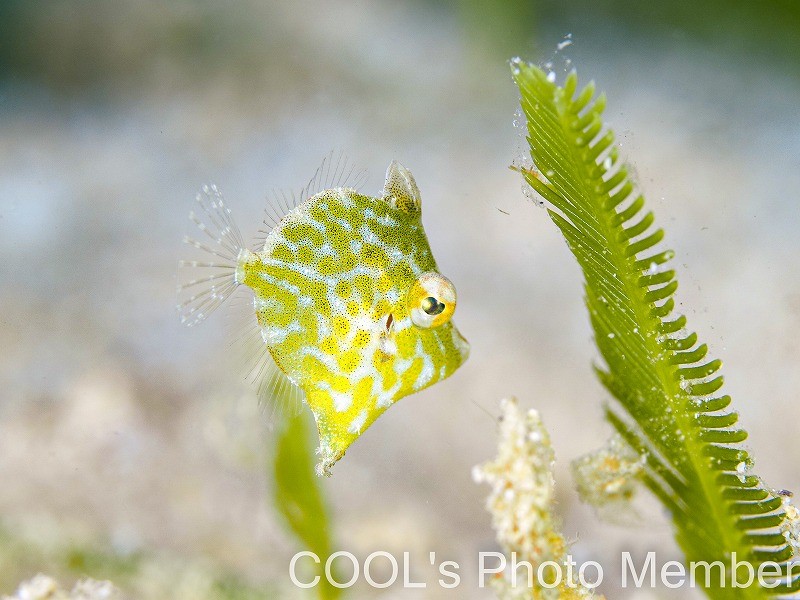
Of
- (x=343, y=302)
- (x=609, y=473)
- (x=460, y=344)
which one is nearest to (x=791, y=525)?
(x=609, y=473)

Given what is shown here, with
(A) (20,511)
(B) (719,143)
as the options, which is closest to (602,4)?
(B) (719,143)

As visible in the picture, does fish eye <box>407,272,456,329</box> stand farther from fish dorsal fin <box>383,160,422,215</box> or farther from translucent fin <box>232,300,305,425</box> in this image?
translucent fin <box>232,300,305,425</box>

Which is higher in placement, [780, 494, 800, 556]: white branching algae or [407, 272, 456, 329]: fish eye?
[407, 272, 456, 329]: fish eye

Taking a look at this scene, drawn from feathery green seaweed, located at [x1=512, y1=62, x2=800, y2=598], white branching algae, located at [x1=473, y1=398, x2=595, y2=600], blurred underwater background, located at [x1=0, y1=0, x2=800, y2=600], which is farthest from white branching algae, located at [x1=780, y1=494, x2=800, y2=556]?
white branching algae, located at [x1=473, y1=398, x2=595, y2=600]

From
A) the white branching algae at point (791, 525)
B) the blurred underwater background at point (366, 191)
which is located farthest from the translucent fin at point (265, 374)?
the white branching algae at point (791, 525)

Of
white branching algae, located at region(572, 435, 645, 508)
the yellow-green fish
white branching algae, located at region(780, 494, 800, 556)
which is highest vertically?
the yellow-green fish

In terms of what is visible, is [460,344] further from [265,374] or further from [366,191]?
[366,191]

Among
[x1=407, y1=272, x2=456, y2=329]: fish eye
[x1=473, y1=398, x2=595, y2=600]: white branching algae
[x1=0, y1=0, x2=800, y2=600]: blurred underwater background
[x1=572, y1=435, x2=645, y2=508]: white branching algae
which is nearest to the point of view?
[x1=473, y1=398, x2=595, y2=600]: white branching algae
